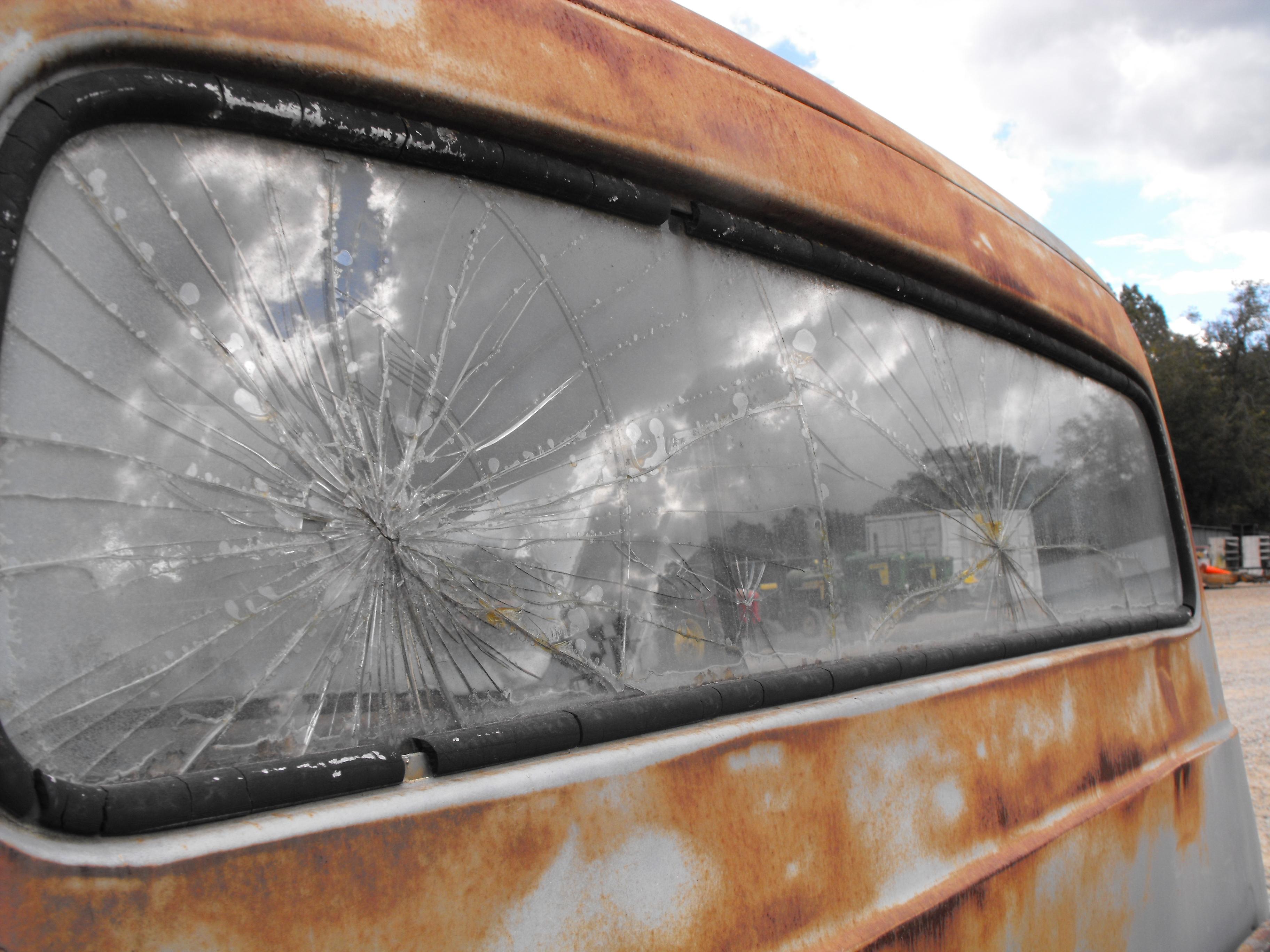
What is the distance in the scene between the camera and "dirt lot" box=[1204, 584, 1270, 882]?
5375 millimetres

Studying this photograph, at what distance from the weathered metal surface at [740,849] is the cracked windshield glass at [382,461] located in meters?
0.10

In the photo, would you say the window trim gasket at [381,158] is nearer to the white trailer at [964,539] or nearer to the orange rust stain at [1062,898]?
the white trailer at [964,539]

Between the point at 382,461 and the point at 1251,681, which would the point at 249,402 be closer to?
the point at 382,461

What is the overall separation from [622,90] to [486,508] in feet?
2.08

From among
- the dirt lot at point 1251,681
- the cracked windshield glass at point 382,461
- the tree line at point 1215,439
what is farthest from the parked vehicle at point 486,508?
the tree line at point 1215,439

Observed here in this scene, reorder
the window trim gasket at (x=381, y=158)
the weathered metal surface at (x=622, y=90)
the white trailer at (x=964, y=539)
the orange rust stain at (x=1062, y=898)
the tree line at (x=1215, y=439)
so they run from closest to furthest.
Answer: the window trim gasket at (x=381, y=158) → the weathered metal surface at (x=622, y=90) → the orange rust stain at (x=1062, y=898) → the white trailer at (x=964, y=539) → the tree line at (x=1215, y=439)

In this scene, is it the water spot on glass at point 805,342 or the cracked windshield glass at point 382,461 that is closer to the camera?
the cracked windshield glass at point 382,461

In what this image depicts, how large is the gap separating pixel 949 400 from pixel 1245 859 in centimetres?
201

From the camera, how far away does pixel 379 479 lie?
Answer: 1.04m

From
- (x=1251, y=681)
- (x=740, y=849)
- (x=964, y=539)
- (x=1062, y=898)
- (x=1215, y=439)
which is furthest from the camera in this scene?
(x=1215, y=439)

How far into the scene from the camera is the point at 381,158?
1090 mm

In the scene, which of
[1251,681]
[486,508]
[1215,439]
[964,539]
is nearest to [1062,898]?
[964,539]

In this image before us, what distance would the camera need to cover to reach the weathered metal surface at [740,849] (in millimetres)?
809

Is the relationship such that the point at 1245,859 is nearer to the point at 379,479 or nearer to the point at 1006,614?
the point at 1006,614
